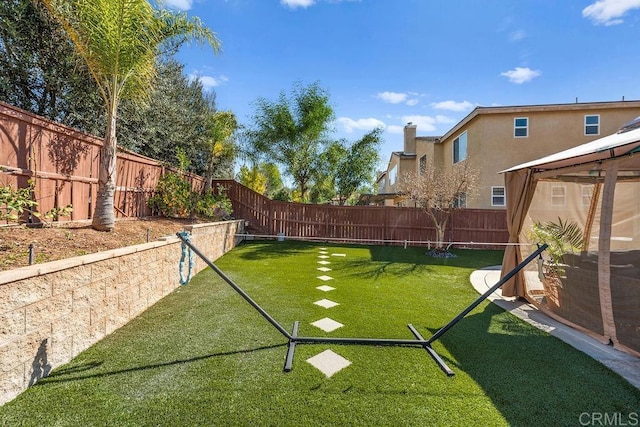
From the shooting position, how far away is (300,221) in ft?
34.4

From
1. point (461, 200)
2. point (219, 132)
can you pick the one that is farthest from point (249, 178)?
point (461, 200)

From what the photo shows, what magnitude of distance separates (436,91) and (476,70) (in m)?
1.41

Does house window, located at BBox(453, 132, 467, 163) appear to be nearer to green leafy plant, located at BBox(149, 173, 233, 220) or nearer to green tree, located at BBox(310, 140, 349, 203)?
green tree, located at BBox(310, 140, 349, 203)

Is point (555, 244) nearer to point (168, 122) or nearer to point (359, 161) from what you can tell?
point (359, 161)

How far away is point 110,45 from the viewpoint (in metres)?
3.69

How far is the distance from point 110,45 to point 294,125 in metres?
8.47

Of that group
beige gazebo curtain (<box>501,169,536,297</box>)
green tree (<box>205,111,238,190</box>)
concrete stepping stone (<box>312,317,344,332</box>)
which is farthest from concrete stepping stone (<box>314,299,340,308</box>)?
green tree (<box>205,111,238,190</box>)

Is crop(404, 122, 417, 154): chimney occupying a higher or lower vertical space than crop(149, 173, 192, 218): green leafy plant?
higher

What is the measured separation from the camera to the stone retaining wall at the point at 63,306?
1.73m

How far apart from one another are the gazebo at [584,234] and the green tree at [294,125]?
8773 millimetres

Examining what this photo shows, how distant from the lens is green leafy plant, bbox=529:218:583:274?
3830 millimetres

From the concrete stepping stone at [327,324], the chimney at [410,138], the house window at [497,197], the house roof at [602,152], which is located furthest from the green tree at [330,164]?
the concrete stepping stone at [327,324]

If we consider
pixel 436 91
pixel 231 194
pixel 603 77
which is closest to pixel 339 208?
pixel 231 194

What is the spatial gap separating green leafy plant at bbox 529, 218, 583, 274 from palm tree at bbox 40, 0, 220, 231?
250 inches
